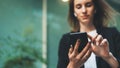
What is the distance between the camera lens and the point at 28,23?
63.6 inches

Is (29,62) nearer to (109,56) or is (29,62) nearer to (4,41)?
(4,41)

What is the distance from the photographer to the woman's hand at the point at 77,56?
110 centimetres

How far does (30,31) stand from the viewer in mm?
1549

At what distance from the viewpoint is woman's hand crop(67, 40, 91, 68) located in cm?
110

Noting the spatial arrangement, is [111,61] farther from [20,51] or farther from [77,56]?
[20,51]

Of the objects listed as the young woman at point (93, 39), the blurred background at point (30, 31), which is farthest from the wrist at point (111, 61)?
the blurred background at point (30, 31)

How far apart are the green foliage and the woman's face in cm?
36

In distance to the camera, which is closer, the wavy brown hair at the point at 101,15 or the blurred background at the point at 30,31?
the wavy brown hair at the point at 101,15

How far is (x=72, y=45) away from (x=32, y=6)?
2.00 ft

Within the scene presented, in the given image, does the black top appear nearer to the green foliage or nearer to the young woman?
the young woman

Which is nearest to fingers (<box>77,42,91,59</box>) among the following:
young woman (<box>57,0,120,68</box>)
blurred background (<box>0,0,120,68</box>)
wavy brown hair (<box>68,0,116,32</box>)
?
young woman (<box>57,0,120,68</box>)

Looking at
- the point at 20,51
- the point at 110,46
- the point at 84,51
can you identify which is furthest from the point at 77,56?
the point at 20,51

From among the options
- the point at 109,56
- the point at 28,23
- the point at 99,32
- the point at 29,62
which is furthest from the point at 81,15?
the point at 28,23

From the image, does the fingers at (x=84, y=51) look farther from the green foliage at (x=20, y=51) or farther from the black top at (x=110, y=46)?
the green foliage at (x=20, y=51)
